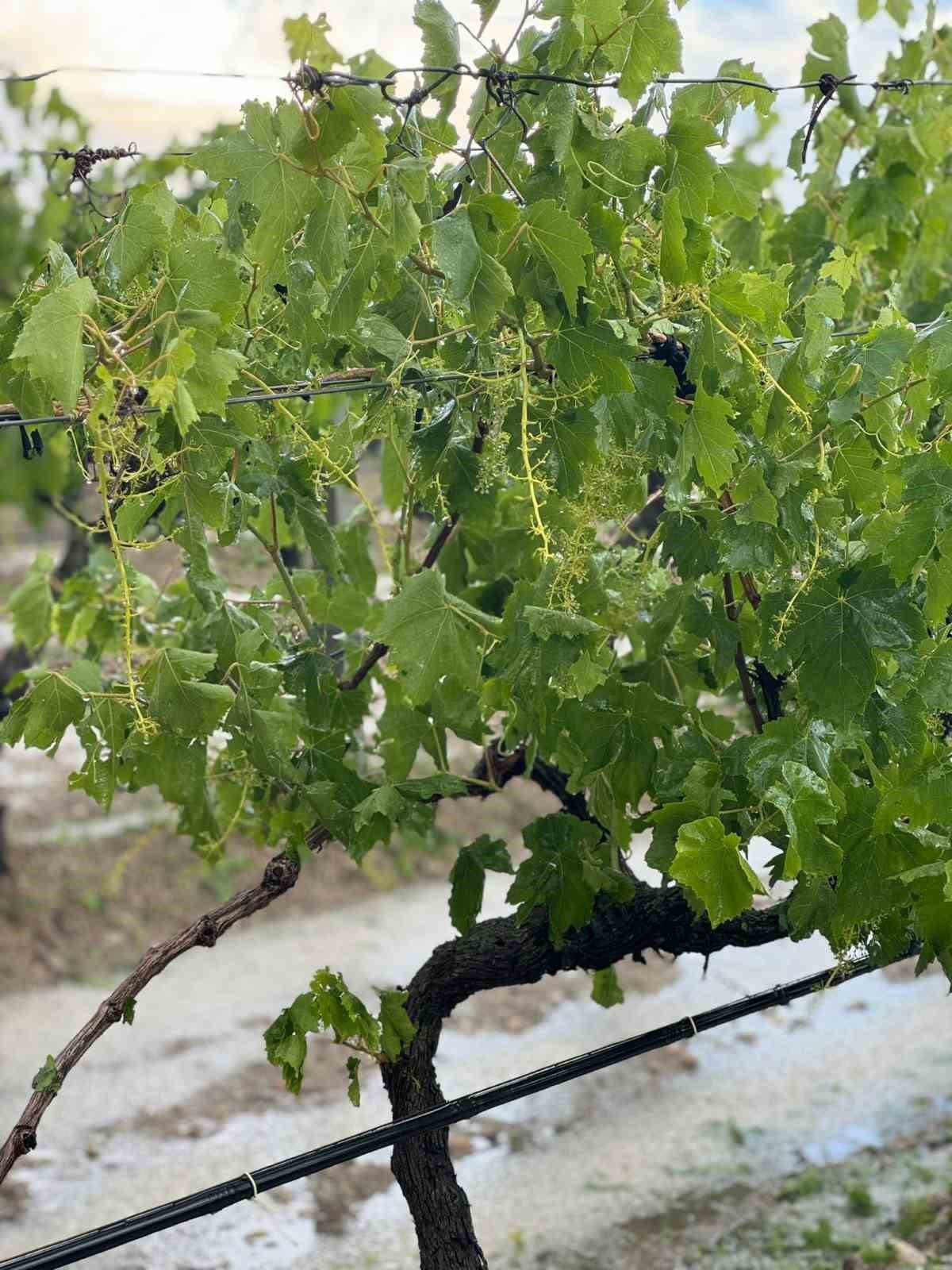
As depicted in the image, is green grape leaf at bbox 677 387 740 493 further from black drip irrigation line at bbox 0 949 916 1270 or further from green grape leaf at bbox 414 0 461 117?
black drip irrigation line at bbox 0 949 916 1270

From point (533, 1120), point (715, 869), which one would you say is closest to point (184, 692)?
point (715, 869)

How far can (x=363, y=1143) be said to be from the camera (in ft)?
6.12

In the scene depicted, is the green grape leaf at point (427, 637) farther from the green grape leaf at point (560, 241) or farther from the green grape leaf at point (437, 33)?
the green grape leaf at point (437, 33)

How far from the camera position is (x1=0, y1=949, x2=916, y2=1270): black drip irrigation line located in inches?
66.4

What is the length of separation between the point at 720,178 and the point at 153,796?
553 centimetres

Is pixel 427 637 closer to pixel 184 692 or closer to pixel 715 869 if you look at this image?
pixel 184 692

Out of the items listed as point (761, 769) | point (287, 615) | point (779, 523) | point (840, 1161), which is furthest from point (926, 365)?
point (840, 1161)

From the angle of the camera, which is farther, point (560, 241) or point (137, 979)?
point (137, 979)

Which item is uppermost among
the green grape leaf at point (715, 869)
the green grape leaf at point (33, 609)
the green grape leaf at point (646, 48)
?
the green grape leaf at point (33, 609)

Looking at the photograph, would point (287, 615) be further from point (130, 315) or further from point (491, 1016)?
point (491, 1016)

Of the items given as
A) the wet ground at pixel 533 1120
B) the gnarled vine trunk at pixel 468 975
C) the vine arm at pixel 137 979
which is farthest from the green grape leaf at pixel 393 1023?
the wet ground at pixel 533 1120

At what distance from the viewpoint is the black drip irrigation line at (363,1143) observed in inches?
66.4

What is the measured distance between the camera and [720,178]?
1.85 metres

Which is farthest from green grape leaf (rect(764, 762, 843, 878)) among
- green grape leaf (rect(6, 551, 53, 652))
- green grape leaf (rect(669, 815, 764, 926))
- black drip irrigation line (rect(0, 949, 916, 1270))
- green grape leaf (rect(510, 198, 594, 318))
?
green grape leaf (rect(6, 551, 53, 652))
